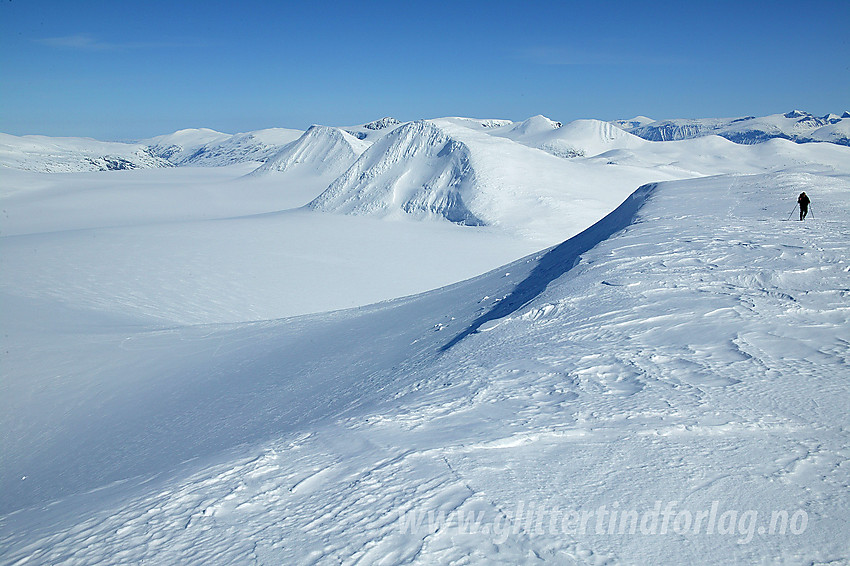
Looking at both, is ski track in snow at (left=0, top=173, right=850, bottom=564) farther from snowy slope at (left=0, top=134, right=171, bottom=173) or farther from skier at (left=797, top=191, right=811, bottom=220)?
snowy slope at (left=0, top=134, right=171, bottom=173)

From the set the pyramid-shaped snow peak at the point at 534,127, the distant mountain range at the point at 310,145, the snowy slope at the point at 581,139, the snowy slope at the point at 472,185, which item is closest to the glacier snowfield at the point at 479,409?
the snowy slope at the point at 472,185

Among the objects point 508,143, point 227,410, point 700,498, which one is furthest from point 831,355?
point 508,143

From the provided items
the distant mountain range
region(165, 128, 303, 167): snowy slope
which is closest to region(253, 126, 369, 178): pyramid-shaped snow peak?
the distant mountain range

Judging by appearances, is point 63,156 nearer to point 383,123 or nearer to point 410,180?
point 383,123

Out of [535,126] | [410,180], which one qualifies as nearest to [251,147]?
[535,126]

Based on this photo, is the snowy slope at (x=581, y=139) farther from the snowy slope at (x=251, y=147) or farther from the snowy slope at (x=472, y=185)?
the snowy slope at (x=251, y=147)
